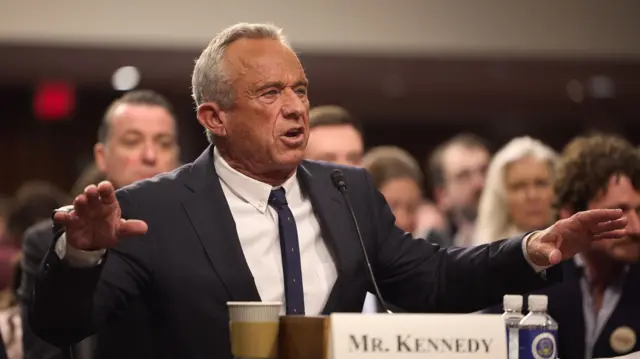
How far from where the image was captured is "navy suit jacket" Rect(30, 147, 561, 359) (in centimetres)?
251

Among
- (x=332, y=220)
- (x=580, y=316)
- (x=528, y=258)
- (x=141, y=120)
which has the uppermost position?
(x=141, y=120)

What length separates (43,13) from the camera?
7824 millimetres

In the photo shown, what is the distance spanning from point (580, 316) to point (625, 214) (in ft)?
1.17

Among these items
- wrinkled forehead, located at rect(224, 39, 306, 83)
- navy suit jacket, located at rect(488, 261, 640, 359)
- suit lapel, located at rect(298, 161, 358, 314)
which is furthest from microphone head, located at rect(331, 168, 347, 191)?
navy suit jacket, located at rect(488, 261, 640, 359)

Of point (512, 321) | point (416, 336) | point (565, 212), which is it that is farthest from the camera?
point (565, 212)

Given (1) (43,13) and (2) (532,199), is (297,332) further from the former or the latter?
(1) (43,13)

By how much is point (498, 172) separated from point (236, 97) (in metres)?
2.40

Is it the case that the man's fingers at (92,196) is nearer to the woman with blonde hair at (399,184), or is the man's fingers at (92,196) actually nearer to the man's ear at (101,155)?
the man's ear at (101,155)

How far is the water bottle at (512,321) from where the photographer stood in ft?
7.70

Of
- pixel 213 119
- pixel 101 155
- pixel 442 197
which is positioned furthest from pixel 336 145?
pixel 442 197

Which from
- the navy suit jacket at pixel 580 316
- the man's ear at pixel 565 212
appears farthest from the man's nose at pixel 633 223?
the man's ear at pixel 565 212

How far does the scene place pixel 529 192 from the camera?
15.5 ft

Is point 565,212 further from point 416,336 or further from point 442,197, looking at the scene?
point 442,197

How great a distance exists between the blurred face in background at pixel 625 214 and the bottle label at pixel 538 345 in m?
1.13
